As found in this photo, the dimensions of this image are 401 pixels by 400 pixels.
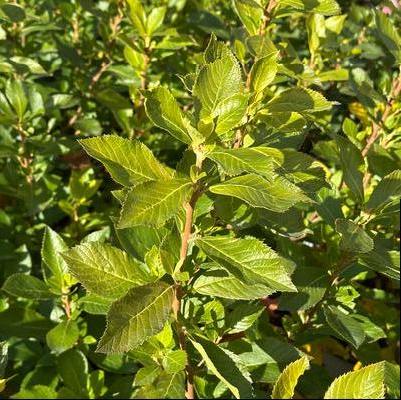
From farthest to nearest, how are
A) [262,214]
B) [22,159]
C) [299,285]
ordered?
[22,159]
[299,285]
[262,214]

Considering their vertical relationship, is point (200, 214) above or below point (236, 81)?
below

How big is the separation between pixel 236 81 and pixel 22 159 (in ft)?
4.13

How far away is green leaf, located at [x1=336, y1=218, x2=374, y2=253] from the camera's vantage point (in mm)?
1277

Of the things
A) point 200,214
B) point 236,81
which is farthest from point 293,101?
point 200,214

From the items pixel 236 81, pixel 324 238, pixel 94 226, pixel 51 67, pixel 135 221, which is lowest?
pixel 94 226

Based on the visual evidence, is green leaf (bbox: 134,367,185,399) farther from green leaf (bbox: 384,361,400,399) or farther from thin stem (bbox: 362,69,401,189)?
thin stem (bbox: 362,69,401,189)

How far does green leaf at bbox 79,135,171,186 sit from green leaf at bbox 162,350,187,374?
14.7 inches

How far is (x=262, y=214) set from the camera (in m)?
1.32

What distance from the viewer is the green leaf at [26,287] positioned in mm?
1497

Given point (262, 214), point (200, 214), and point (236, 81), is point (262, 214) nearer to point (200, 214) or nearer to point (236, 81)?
point (200, 214)

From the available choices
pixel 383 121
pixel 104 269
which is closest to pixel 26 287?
pixel 104 269

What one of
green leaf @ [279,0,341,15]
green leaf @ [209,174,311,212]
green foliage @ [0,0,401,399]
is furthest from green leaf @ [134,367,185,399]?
green leaf @ [279,0,341,15]

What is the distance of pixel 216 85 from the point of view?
3.38 feet

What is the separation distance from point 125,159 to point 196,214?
0.26 m
